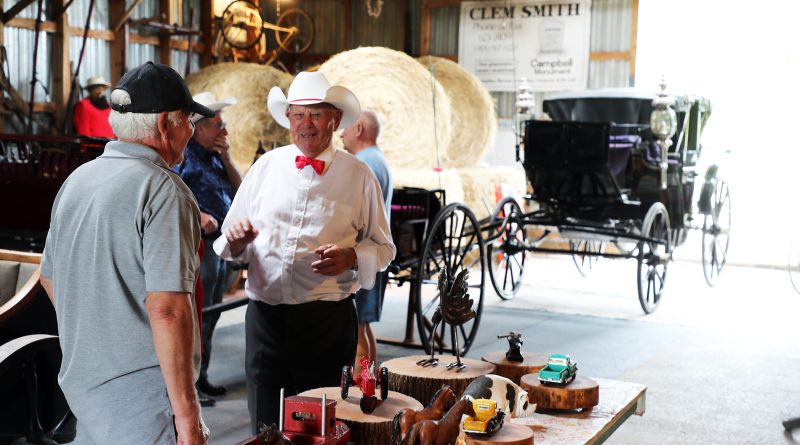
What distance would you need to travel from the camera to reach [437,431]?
2.13 metres

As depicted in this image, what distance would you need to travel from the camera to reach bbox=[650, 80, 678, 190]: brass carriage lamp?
7770 millimetres

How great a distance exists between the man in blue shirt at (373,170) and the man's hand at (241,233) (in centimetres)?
186

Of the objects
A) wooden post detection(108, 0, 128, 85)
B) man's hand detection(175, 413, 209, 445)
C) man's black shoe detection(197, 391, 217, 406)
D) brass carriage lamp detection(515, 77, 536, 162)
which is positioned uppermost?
wooden post detection(108, 0, 128, 85)

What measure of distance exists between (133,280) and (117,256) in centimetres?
6

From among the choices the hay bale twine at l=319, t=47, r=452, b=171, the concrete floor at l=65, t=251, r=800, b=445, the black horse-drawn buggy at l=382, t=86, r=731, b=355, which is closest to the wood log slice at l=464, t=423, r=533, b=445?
the concrete floor at l=65, t=251, r=800, b=445

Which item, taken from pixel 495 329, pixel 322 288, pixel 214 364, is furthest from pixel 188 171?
pixel 495 329

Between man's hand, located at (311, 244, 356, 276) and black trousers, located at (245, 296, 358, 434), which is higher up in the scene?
man's hand, located at (311, 244, 356, 276)

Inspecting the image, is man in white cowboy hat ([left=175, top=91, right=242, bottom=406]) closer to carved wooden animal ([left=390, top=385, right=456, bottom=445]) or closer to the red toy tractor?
the red toy tractor

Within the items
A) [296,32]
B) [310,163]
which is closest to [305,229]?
[310,163]

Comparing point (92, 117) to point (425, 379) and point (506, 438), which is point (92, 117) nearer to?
point (425, 379)

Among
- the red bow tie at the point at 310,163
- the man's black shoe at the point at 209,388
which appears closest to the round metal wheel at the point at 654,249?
the man's black shoe at the point at 209,388

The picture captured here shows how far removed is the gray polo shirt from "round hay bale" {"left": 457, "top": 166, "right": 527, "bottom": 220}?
314 inches

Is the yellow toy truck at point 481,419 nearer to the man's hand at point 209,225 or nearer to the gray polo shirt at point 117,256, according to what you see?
the gray polo shirt at point 117,256

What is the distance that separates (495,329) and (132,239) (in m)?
5.41
